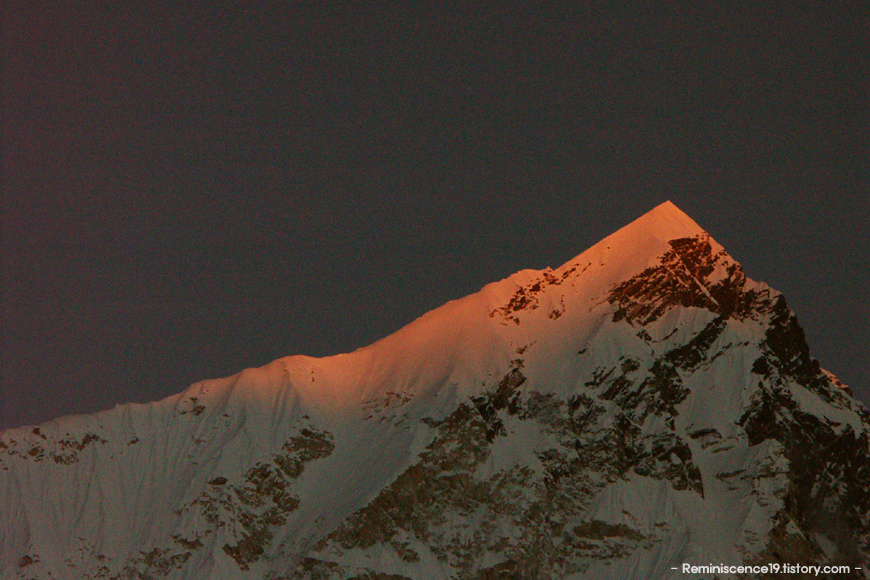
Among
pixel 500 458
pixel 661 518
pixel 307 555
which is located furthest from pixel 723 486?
pixel 307 555

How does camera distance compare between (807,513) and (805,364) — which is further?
(805,364)

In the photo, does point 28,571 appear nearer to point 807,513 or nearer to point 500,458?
point 500,458

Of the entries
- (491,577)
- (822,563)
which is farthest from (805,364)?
(491,577)

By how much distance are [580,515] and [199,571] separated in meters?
39.8

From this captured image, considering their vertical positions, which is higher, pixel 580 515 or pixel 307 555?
pixel 580 515

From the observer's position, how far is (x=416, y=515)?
194125mm

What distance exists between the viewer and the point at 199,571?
197 m

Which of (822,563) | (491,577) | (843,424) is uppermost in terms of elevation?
(843,424)

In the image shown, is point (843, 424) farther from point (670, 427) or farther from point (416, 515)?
point (416, 515)

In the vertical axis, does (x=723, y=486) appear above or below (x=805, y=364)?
below

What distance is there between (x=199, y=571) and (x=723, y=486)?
54.3 m

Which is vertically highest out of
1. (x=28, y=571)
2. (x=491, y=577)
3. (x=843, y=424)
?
(x=843, y=424)

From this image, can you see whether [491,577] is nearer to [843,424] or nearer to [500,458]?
[500,458]

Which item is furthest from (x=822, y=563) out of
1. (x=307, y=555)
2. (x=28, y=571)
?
(x=28, y=571)
